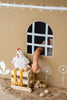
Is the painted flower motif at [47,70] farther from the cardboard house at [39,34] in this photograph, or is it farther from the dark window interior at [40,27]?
the dark window interior at [40,27]

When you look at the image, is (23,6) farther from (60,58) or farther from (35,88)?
(35,88)

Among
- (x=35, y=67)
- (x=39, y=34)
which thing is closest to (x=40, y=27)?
(x=39, y=34)

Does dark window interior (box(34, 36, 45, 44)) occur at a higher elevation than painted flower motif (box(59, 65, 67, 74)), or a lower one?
higher

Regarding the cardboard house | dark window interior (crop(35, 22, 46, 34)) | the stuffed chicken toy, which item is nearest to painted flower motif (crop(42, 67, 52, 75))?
the cardboard house

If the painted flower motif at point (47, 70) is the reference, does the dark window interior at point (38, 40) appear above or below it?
above

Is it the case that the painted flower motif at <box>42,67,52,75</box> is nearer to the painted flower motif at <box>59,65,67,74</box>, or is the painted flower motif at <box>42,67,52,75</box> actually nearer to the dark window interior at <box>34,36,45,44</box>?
the painted flower motif at <box>59,65,67,74</box>

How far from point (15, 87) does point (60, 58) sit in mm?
439

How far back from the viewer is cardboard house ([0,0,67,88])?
189cm

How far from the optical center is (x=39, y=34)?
6.46ft

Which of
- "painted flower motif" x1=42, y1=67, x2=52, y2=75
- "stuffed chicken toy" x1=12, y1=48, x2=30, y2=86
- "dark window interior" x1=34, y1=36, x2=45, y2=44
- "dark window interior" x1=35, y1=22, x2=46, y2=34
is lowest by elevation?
"painted flower motif" x1=42, y1=67, x2=52, y2=75

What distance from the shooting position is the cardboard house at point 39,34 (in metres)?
1.89

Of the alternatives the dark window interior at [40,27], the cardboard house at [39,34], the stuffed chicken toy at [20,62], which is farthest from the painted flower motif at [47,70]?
the dark window interior at [40,27]

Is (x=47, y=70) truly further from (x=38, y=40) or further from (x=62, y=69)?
(x=38, y=40)

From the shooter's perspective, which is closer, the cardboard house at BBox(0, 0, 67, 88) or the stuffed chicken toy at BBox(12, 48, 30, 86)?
the cardboard house at BBox(0, 0, 67, 88)
